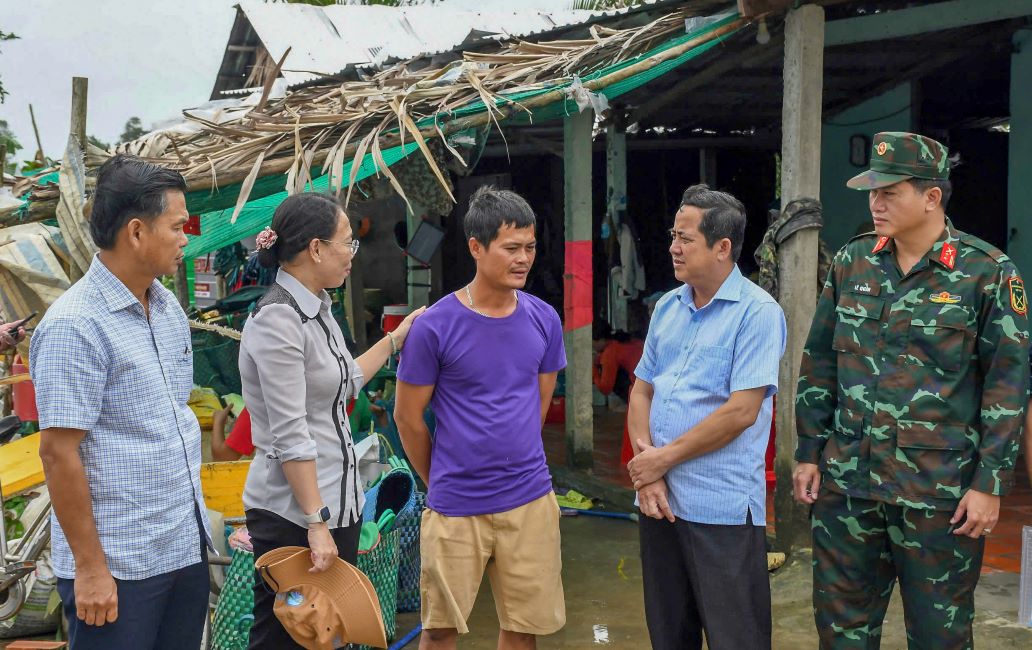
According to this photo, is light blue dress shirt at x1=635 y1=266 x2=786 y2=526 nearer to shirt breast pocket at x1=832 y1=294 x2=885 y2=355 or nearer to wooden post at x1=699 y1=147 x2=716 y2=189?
shirt breast pocket at x1=832 y1=294 x2=885 y2=355

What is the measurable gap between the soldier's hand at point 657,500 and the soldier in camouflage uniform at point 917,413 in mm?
492

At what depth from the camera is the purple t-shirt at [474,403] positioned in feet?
10.7

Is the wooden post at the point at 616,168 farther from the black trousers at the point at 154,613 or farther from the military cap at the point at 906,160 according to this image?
the black trousers at the point at 154,613

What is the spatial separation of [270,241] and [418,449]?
895 mm

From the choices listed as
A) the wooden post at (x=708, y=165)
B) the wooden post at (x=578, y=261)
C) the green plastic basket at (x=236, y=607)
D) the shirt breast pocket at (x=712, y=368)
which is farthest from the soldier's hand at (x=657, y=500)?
the wooden post at (x=708, y=165)

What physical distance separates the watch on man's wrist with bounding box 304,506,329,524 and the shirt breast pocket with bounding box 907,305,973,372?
1799 mm

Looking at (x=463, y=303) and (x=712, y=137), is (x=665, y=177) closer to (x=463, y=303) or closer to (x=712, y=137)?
(x=712, y=137)

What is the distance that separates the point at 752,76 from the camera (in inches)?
307

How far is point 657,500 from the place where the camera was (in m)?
3.22

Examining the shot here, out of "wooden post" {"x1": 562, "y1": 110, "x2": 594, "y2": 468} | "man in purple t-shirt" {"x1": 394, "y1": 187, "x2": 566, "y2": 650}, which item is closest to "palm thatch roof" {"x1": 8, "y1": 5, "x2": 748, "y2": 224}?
"wooden post" {"x1": 562, "y1": 110, "x2": 594, "y2": 468}

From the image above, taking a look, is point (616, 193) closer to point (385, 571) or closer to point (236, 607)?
point (385, 571)

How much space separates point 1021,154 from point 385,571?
6.01 meters

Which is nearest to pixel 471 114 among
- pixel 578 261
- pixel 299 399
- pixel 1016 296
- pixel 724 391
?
pixel 578 261

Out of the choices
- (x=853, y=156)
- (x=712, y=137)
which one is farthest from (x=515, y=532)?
(x=712, y=137)
